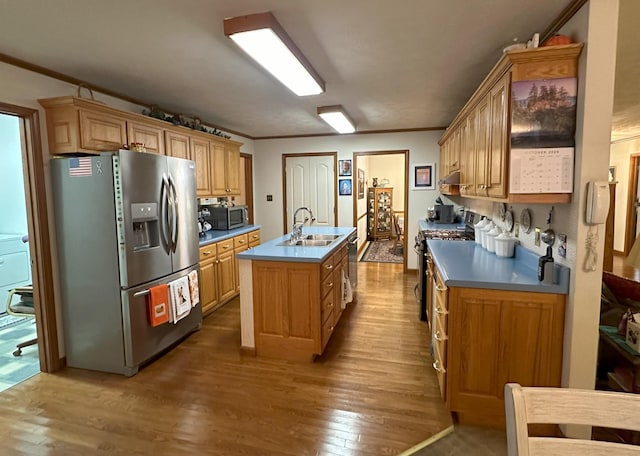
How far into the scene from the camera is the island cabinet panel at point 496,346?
1875 mm

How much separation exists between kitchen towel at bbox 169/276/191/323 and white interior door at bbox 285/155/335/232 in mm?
3141

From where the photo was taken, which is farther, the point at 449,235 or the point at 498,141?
the point at 449,235

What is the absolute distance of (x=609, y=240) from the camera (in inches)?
138

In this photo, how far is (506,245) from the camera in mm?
2635

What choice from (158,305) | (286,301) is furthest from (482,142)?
(158,305)

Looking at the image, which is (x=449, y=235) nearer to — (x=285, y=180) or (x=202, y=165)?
(x=202, y=165)

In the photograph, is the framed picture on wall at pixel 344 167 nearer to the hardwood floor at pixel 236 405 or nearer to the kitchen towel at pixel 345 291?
the kitchen towel at pixel 345 291

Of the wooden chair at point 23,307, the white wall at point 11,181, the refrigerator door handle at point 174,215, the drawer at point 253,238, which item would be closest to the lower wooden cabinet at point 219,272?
the drawer at point 253,238

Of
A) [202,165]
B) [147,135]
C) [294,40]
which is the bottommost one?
[202,165]

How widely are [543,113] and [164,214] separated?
2829 millimetres

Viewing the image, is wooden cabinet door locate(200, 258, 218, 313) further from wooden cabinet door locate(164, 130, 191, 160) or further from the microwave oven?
wooden cabinet door locate(164, 130, 191, 160)

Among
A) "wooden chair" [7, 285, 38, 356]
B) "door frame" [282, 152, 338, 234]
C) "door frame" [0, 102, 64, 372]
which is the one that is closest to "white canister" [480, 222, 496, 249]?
"door frame" [282, 152, 338, 234]

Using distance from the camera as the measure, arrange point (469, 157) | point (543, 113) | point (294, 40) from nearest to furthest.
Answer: point (543, 113)
point (294, 40)
point (469, 157)

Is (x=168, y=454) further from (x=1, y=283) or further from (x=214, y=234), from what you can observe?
(x=1, y=283)
